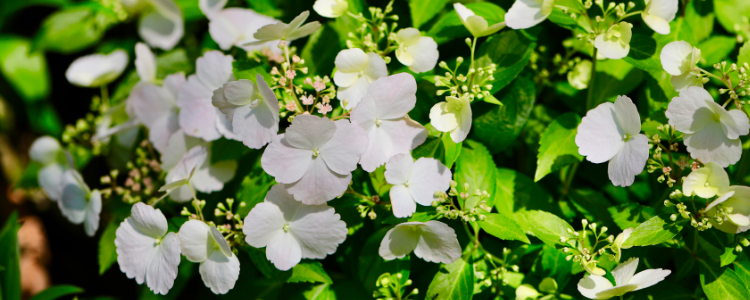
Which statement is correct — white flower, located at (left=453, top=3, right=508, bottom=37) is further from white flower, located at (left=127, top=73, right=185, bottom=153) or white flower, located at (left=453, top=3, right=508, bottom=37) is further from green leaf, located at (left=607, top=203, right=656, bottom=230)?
white flower, located at (left=127, top=73, right=185, bottom=153)

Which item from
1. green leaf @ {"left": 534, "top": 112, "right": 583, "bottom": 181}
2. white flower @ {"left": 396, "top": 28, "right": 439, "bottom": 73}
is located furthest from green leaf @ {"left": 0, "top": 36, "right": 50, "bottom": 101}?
green leaf @ {"left": 534, "top": 112, "right": 583, "bottom": 181}

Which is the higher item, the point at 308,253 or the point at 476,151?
the point at 476,151

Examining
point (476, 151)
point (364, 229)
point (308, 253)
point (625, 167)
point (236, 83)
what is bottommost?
point (364, 229)

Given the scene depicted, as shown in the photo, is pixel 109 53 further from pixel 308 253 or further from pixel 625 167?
pixel 625 167

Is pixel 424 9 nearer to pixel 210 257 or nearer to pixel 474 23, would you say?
pixel 474 23

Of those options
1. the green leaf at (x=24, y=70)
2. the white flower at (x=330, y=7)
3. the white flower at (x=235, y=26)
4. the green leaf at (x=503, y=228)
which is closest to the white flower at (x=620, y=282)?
the green leaf at (x=503, y=228)

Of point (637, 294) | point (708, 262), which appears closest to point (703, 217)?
point (708, 262)
